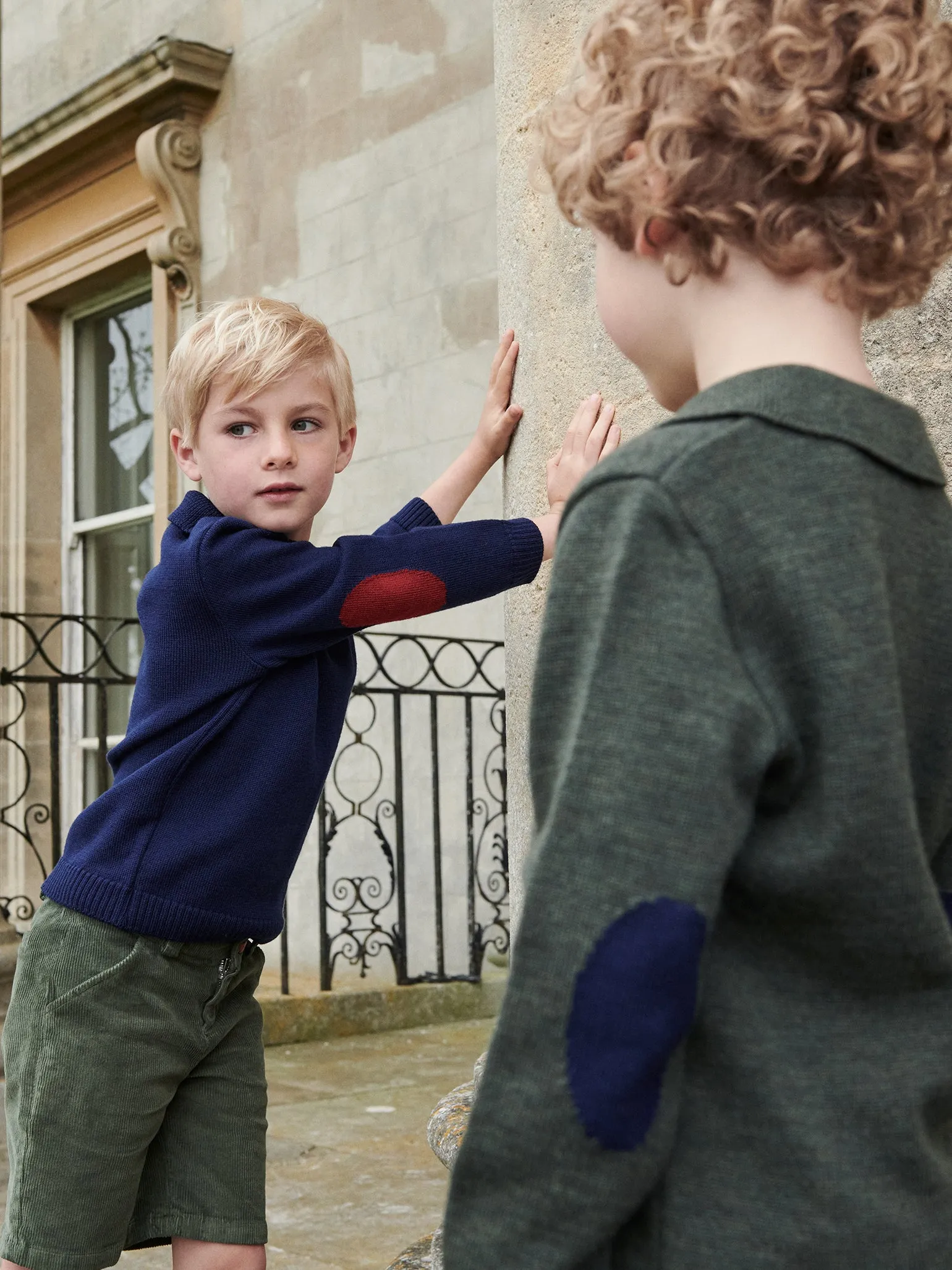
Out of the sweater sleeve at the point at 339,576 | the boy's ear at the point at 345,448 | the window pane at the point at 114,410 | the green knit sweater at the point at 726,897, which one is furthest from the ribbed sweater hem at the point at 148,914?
the window pane at the point at 114,410

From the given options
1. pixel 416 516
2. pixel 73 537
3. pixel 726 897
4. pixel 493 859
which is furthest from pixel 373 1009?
pixel 726 897

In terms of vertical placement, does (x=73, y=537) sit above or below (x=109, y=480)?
below

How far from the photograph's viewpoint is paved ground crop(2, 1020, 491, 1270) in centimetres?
296

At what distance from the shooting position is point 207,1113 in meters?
1.90

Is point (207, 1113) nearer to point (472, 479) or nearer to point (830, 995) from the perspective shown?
point (472, 479)

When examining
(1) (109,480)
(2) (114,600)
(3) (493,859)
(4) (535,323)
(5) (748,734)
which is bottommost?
(3) (493,859)

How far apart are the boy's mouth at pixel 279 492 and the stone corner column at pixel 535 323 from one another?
0.32 meters

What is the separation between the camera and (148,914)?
5.95ft

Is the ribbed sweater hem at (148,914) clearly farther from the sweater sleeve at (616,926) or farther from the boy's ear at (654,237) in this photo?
the boy's ear at (654,237)

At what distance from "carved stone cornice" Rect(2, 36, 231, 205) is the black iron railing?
101 inches

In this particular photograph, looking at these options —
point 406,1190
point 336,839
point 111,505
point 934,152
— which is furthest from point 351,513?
point 934,152

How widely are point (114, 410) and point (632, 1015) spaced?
7217 millimetres

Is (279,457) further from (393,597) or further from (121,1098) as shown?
(121,1098)

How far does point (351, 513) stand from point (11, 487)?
260 centimetres
